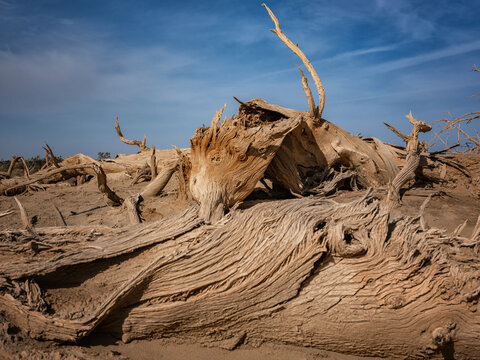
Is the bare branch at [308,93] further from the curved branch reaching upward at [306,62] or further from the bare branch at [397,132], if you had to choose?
the bare branch at [397,132]

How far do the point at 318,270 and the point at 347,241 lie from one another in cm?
32

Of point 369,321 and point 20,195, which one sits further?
point 20,195

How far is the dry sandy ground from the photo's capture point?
2213mm

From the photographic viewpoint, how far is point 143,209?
14.9ft

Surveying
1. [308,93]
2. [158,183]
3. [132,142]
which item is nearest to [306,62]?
[308,93]

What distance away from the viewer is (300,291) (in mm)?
2467

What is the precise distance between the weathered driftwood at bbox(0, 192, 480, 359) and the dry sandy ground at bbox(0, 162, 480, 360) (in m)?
0.08

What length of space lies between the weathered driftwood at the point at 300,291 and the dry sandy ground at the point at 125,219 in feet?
0.26

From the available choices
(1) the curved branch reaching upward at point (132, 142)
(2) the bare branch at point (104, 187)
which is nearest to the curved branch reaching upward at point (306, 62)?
(2) the bare branch at point (104, 187)

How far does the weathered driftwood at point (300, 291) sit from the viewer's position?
2.29 m

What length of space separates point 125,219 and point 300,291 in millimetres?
2819

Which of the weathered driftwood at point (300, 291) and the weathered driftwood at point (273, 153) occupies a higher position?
the weathered driftwood at point (273, 153)

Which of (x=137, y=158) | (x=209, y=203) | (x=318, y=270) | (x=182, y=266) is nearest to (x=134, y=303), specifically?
(x=182, y=266)

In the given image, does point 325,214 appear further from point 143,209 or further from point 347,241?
point 143,209
